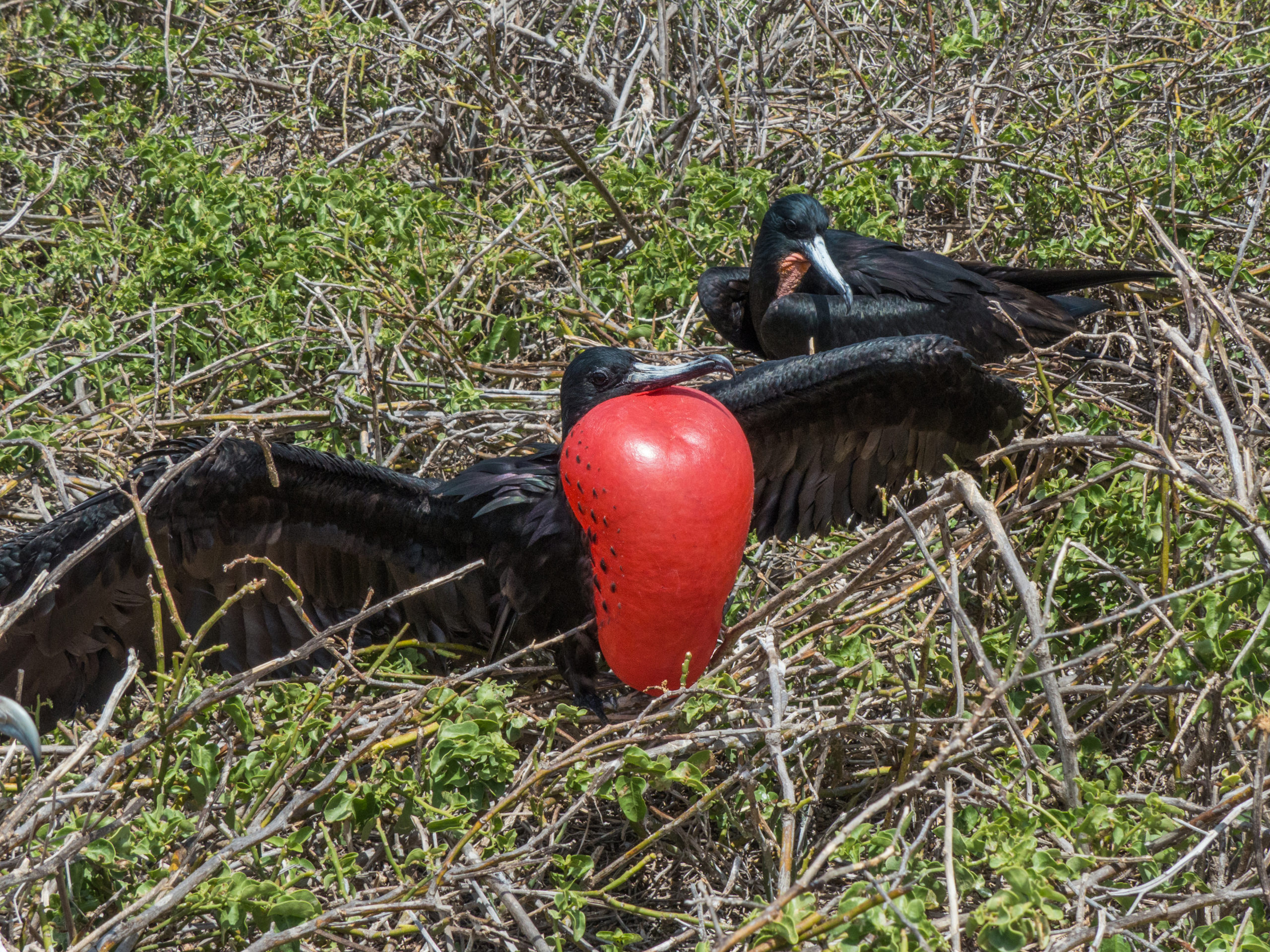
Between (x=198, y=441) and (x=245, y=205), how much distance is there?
1.25 m

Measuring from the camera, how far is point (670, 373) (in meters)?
2.16

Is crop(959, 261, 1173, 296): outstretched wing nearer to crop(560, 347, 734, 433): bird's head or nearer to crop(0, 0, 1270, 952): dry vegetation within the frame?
crop(0, 0, 1270, 952): dry vegetation

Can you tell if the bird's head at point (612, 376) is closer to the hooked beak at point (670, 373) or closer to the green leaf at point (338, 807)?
the hooked beak at point (670, 373)

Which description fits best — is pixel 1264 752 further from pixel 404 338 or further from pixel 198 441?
pixel 404 338

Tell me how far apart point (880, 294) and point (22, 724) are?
7.31ft

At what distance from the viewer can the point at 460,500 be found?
2279 millimetres

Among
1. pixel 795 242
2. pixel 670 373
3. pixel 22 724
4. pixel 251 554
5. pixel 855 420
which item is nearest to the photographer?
pixel 22 724

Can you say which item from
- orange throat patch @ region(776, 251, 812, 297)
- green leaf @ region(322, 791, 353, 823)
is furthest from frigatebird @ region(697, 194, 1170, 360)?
green leaf @ region(322, 791, 353, 823)

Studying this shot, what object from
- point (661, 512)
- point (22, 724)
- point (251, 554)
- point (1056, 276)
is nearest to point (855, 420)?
point (661, 512)

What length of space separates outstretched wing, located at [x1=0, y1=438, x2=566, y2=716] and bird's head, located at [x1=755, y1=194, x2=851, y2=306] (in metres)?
1.05

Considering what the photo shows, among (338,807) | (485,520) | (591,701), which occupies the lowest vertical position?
(591,701)

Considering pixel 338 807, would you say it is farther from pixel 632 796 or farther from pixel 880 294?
pixel 880 294

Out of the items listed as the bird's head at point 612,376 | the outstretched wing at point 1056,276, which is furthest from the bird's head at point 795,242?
the bird's head at point 612,376

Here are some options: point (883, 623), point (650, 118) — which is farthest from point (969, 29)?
point (883, 623)
